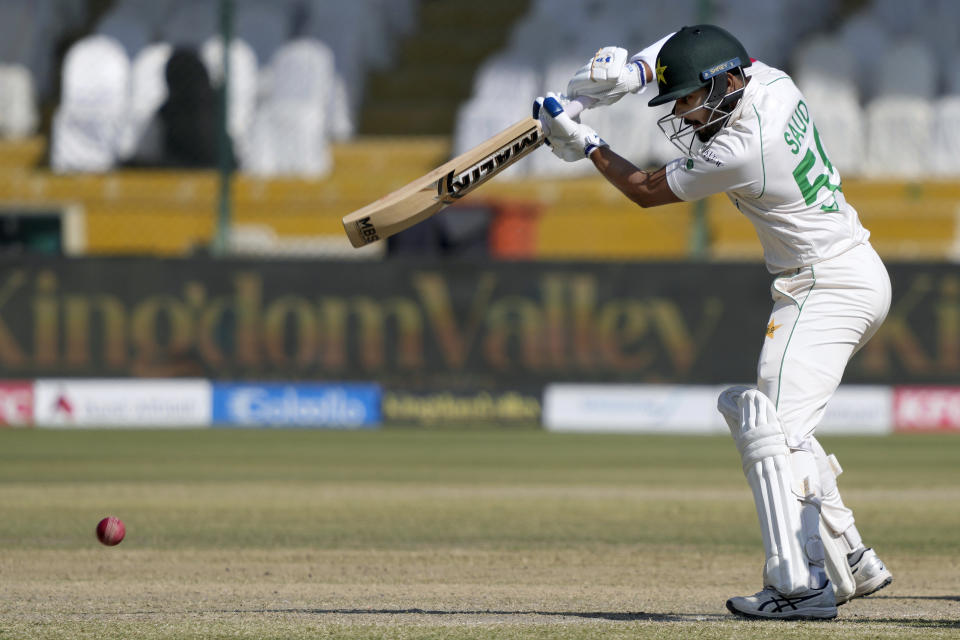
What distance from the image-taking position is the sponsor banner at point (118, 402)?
1360cm

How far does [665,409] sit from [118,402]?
5022 millimetres

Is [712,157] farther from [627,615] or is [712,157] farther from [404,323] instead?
[404,323]

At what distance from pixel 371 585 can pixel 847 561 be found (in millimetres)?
1670

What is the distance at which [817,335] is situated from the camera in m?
4.52

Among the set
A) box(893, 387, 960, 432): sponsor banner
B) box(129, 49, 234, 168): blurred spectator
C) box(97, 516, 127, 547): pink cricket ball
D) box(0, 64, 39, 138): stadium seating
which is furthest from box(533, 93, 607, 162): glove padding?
box(0, 64, 39, 138): stadium seating

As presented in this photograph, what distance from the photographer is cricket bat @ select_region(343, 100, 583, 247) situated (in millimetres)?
5020

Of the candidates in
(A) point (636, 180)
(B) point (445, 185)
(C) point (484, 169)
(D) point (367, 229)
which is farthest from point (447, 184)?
(A) point (636, 180)

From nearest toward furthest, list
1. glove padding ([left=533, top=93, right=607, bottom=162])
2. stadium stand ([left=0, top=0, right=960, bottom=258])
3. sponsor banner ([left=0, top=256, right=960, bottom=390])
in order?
glove padding ([left=533, top=93, right=607, bottom=162]), sponsor banner ([left=0, top=256, right=960, bottom=390]), stadium stand ([left=0, top=0, right=960, bottom=258])

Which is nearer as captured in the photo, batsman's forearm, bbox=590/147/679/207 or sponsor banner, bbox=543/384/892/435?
batsman's forearm, bbox=590/147/679/207

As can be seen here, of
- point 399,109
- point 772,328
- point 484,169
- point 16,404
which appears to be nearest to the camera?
point 772,328

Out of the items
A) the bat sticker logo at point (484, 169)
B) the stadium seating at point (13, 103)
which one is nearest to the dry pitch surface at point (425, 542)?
the bat sticker logo at point (484, 169)

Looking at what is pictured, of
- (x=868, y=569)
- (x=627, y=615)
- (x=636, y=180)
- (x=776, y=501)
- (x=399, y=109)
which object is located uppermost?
(x=399, y=109)

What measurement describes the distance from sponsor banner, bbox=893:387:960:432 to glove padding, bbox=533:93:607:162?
31.3 feet

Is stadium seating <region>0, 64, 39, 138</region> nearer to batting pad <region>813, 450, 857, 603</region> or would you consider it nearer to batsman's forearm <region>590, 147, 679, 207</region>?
batsman's forearm <region>590, 147, 679, 207</region>
